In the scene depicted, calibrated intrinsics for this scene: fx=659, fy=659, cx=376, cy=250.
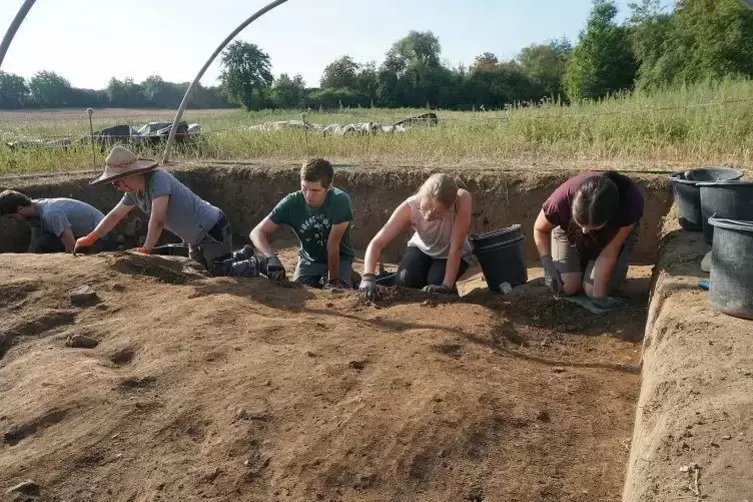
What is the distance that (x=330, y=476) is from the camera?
7.77 feet

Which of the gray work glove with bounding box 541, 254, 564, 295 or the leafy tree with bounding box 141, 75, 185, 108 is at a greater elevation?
the leafy tree with bounding box 141, 75, 185, 108

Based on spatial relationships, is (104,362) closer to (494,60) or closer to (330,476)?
(330,476)

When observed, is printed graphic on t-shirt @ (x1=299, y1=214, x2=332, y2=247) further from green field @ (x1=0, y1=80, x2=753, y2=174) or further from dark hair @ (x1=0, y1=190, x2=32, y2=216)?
green field @ (x1=0, y1=80, x2=753, y2=174)

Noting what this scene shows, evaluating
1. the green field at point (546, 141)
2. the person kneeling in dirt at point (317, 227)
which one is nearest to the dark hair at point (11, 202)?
the person kneeling in dirt at point (317, 227)

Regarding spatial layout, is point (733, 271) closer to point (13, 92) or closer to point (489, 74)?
point (489, 74)

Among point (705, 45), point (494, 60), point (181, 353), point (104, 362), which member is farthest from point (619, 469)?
point (494, 60)

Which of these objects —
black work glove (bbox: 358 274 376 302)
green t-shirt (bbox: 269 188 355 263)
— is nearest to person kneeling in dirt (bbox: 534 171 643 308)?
black work glove (bbox: 358 274 376 302)

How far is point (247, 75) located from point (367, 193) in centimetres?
3286

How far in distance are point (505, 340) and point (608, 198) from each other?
100 cm

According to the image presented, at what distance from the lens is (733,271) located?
3.01m

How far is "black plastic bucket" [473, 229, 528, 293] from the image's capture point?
4941mm

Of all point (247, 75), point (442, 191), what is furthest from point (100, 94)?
point (442, 191)

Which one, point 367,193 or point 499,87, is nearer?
point 367,193

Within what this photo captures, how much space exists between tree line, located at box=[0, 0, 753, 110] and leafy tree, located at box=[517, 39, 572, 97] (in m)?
0.10
